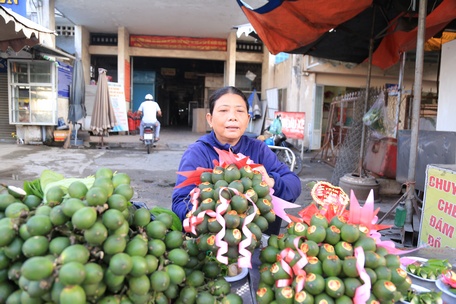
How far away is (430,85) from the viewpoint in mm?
11031

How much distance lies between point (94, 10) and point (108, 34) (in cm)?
336

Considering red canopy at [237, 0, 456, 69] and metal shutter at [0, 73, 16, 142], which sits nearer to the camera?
red canopy at [237, 0, 456, 69]

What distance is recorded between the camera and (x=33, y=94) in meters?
11.6

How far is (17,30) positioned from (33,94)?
7.71m

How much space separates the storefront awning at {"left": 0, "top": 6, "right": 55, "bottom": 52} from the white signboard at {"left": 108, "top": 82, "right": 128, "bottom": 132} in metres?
8.27

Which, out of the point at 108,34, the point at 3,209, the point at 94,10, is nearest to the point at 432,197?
the point at 3,209

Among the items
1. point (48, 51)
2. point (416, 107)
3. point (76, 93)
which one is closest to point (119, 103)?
point (76, 93)

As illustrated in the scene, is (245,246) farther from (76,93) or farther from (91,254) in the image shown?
(76,93)

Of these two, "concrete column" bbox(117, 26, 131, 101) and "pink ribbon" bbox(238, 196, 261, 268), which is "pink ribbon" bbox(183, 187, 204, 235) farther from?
"concrete column" bbox(117, 26, 131, 101)

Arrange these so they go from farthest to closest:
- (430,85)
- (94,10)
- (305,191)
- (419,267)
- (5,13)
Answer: (94,10)
(430,85)
(305,191)
(5,13)
(419,267)

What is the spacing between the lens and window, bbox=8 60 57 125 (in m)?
11.5

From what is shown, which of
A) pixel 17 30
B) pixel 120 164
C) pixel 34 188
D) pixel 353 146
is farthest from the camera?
pixel 120 164

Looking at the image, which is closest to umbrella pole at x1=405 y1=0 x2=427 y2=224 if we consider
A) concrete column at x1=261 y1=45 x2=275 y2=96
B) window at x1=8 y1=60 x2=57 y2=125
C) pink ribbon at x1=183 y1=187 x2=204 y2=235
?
pink ribbon at x1=183 y1=187 x2=204 y2=235

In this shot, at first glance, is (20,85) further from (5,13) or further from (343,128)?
(343,128)
